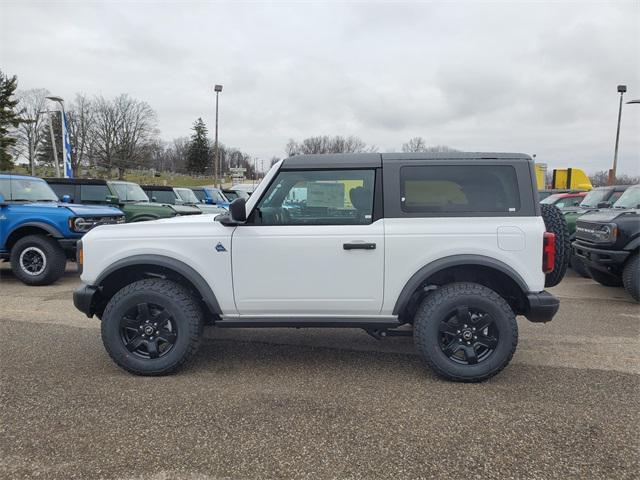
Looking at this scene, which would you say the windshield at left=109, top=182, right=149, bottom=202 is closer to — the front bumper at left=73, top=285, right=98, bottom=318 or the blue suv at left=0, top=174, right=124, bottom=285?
the blue suv at left=0, top=174, right=124, bottom=285

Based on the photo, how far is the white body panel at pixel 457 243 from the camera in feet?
11.5

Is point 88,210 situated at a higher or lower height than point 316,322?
higher

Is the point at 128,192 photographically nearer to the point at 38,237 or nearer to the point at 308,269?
the point at 38,237

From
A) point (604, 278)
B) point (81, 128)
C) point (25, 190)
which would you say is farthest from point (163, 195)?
point (81, 128)

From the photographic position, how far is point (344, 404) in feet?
10.6

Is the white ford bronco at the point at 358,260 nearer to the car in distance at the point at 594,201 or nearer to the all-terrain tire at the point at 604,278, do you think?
the all-terrain tire at the point at 604,278

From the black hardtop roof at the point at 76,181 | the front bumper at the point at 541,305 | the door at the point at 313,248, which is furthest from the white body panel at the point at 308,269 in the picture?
the black hardtop roof at the point at 76,181

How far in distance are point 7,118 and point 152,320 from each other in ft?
171

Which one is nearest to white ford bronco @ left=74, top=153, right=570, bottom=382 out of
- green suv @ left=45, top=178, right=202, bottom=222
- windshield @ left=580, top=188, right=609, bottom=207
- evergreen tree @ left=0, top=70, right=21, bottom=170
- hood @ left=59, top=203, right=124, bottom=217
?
hood @ left=59, top=203, right=124, bottom=217

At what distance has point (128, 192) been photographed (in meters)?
11.8

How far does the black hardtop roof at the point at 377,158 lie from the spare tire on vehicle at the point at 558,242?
0.60 meters

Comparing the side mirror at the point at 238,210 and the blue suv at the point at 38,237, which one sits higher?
the side mirror at the point at 238,210

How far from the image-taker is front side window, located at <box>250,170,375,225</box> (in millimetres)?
3660

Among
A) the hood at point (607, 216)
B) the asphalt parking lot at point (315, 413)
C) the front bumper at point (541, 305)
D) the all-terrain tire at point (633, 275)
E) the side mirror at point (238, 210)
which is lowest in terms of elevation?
the asphalt parking lot at point (315, 413)
